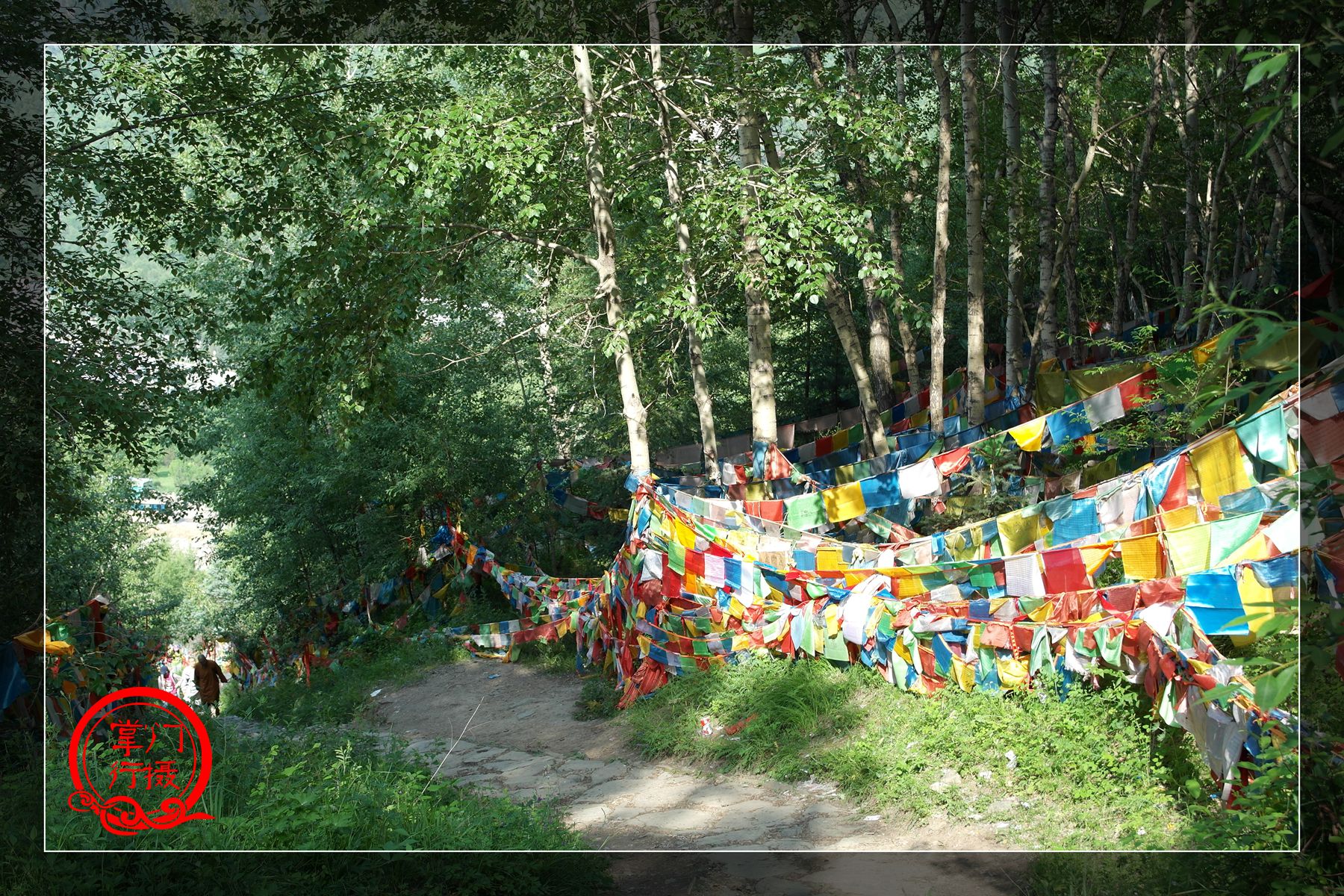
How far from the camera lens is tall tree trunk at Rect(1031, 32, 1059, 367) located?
7922mm

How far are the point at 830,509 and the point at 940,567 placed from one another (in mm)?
1670

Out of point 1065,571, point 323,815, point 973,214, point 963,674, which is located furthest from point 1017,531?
point 323,815

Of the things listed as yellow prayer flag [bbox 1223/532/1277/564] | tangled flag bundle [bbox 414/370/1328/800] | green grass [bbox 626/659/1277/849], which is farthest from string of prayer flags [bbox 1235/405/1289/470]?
green grass [bbox 626/659/1277/849]

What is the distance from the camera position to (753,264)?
5934 mm

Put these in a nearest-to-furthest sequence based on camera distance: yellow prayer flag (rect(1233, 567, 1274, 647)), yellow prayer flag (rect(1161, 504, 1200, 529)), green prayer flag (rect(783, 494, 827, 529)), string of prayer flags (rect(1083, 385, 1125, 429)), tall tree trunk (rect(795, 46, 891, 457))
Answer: yellow prayer flag (rect(1233, 567, 1274, 647)), yellow prayer flag (rect(1161, 504, 1200, 529)), string of prayer flags (rect(1083, 385, 1125, 429)), green prayer flag (rect(783, 494, 827, 529)), tall tree trunk (rect(795, 46, 891, 457))

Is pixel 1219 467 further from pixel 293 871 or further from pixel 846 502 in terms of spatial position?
pixel 293 871

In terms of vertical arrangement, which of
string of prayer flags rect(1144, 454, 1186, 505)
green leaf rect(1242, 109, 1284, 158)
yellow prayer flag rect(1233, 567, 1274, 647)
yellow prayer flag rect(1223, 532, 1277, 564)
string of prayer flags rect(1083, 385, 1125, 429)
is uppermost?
green leaf rect(1242, 109, 1284, 158)

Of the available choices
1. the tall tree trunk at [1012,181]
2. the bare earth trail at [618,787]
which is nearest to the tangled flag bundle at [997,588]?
the bare earth trail at [618,787]

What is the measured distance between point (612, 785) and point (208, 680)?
6.25ft

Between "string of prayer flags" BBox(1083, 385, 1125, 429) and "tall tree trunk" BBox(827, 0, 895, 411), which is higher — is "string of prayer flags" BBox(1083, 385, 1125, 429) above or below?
below

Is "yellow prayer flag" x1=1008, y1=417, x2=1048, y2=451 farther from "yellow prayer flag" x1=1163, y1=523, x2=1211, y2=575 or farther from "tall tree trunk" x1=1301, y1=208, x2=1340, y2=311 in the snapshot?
"yellow prayer flag" x1=1163, y1=523, x2=1211, y2=575

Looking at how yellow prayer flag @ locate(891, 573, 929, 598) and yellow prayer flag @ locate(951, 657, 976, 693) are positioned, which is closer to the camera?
yellow prayer flag @ locate(951, 657, 976, 693)

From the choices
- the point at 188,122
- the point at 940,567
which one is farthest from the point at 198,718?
the point at 940,567

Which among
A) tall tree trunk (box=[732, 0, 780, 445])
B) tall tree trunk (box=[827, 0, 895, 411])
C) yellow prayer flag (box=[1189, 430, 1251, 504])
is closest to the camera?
yellow prayer flag (box=[1189, 430, 1251, 504])
